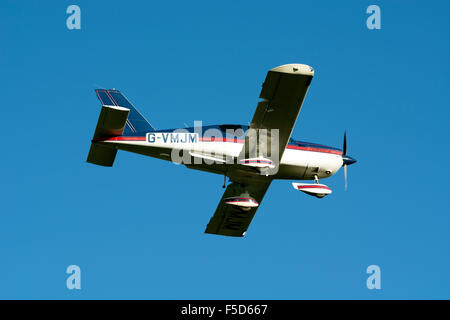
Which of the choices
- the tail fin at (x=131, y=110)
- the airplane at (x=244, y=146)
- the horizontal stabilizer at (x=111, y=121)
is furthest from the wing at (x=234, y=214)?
the horizontal stabilizer at (x=111, y=121)

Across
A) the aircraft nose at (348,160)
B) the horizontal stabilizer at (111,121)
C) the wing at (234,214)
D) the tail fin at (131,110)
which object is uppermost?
the tail fin at (131,110)

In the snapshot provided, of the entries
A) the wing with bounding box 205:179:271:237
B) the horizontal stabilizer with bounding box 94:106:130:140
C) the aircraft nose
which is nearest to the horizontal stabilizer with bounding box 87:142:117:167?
the horizontal stabilizer with bounding box 94:106:130:140

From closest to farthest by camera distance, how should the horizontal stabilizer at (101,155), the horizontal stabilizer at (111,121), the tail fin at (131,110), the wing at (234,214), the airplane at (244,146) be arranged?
the airplane at (244,146), the horizontal stabilizer at (111,121), the horizontal stabilizer at (101,155), the tail fin at (131,110), the wing at (234,214)

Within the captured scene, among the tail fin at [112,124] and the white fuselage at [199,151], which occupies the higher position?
the tail fin at [112,124]

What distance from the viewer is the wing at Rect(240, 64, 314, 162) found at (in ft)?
50.5

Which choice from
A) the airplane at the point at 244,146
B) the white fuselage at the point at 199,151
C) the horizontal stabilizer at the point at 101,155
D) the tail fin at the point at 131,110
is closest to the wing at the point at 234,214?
the airplane at the point at 244,146

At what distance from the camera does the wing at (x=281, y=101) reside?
50.5 ft

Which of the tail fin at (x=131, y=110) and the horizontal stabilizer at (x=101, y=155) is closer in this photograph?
the horizontal stabilizer at (x=101, y=155)

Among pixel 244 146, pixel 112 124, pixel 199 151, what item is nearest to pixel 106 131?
pixel 112 124

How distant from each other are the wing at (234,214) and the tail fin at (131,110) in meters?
3.24

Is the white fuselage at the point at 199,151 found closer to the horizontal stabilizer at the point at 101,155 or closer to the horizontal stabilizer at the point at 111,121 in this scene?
the horizontal stabilizer at the point at 111,121

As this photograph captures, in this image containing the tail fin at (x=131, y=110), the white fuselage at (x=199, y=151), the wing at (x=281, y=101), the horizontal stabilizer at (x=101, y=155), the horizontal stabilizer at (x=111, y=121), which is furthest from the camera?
the tail fin at (x=131, y=110)
